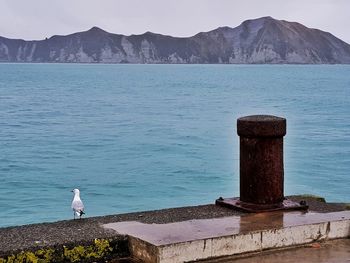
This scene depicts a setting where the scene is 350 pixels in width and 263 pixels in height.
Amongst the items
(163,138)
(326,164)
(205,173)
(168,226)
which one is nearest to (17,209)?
(205,173)

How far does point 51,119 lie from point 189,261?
182ft

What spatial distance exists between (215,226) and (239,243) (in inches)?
16.3

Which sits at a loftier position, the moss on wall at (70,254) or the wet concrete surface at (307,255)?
the moss on wall at (70,254)

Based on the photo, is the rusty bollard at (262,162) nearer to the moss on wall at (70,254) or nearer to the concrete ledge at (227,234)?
the concrete ledge at (227,234)

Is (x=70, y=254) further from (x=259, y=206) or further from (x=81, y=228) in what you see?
(x=259, y=206)

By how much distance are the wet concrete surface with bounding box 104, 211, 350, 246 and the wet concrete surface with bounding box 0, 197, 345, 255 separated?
0.54ft

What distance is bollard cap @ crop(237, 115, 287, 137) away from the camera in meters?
6.73

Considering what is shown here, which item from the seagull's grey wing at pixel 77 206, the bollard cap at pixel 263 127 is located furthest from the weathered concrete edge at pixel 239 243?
the seagull's grey wing at pixel 77 206

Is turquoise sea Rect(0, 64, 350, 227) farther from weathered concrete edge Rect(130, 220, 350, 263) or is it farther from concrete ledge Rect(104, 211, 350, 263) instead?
weathered concrete edge Rect(130, 220, 350, 263)

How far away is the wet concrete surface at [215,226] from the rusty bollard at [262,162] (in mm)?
197

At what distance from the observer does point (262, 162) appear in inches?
267

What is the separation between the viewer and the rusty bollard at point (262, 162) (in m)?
6.76

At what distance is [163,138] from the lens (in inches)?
1783

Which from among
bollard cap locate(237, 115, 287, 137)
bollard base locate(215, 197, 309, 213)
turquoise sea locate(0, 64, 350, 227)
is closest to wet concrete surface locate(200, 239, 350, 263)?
bollard base locate(215, 197, 309, 213)
